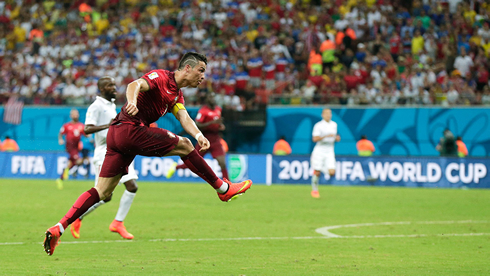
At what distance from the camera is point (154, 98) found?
7.17 meters

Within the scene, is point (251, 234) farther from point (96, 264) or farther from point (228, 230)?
point (96, 264)

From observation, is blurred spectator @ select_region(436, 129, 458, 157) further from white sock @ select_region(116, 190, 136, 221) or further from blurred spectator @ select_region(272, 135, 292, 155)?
white sock @ select_region(116, 190, 136, 221)

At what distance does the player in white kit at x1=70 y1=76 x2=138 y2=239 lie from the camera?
9.51 m

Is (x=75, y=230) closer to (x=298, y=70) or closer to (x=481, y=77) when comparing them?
(x=298, y=70)

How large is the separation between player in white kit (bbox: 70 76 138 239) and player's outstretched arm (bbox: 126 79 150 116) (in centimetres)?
250

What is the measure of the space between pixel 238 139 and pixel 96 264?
17.7 metres

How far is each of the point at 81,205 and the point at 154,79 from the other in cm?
155

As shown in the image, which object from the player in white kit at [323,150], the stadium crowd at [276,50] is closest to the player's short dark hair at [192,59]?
the player in white kit at [323,150]

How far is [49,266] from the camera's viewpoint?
282 inches

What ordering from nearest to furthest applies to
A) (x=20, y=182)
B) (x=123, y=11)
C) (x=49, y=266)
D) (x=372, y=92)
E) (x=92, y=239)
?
(x=49, y=266), (x=92, y=239), (x=20, y=182), (x=372, y=92), (x=123, y=11)

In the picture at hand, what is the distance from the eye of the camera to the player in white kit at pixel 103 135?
9.51 metres

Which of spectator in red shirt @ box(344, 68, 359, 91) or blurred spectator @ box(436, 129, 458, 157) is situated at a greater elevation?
spectator in red shirt @ box(344, 68, 359, 91)

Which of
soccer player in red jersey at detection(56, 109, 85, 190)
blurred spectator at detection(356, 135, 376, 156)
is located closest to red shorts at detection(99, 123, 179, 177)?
soccer player in red jersey at detection(56, 109, 85, 190)

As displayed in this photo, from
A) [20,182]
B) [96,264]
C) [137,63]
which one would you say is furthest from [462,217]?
[137,63]
